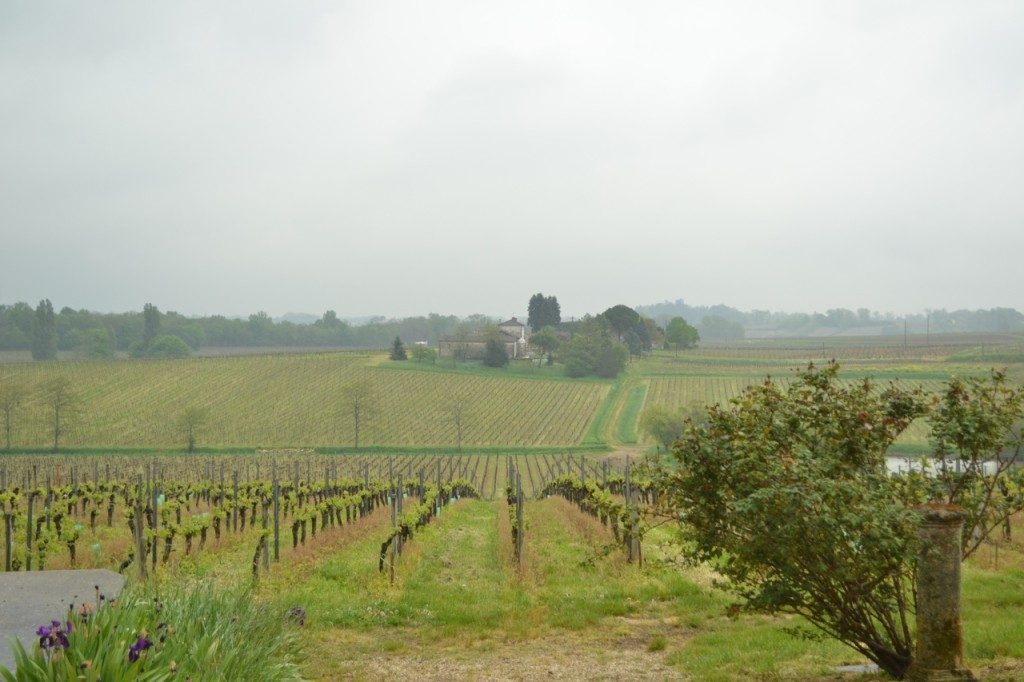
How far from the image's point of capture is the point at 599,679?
932 cm

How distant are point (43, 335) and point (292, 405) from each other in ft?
201

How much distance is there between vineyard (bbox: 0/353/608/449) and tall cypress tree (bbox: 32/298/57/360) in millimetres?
28901

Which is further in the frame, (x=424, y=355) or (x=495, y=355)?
(x=424, y=355)

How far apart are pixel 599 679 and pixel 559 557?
8712mm

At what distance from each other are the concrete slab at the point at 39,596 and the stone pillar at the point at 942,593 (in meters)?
8.51

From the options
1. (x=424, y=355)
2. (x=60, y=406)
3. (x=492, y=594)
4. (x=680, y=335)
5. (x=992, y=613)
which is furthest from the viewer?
(x=680, y=335)

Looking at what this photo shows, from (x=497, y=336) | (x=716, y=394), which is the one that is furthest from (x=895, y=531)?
(x=497, y=336)

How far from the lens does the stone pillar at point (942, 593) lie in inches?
287

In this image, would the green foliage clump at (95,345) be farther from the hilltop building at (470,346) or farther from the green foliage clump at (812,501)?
the green foliage clump at (812,501)

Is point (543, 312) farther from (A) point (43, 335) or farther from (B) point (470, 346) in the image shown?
(A) point (43, 335)

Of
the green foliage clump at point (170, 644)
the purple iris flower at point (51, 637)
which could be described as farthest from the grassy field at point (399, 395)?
the purple iris flower at point (51, 637)

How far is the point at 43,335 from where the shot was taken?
377 ft

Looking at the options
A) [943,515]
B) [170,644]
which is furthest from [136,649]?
[943,515]

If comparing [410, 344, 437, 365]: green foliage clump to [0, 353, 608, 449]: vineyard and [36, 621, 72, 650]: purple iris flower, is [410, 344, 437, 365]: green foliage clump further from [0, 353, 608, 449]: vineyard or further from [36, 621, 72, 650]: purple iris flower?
[36, 621, 72, 650]: purple iris flower
